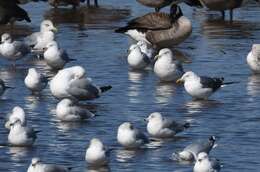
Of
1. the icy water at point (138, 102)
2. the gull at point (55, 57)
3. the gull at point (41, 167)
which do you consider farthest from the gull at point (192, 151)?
the gull at point (55, 57)

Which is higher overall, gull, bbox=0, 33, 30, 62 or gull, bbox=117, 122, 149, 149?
gull, bbox=117, 122, 149, 149

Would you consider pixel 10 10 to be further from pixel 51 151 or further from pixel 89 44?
pixel 51 151

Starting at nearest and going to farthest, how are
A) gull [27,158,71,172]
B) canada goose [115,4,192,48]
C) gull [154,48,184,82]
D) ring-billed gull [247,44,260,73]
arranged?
1. gull [27,158,71,172]
2. gull [154,48,184,82]
3. ring-billed gull [247,44,260,73]
4. canada goose [115,4,192,48]

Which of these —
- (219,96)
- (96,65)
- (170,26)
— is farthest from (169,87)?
(170,26)

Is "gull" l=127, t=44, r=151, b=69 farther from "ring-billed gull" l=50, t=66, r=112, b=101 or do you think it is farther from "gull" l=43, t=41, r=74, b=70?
"ring-billed gull" l=50, t=66, r=112, b=101

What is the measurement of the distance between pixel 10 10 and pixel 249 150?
46.8 feet

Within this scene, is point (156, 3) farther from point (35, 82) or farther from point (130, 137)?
point (130, 137)

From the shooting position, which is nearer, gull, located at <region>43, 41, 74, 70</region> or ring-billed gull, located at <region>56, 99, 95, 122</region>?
ring-billed gull, located at <region>56, 99, 95, 122</region>

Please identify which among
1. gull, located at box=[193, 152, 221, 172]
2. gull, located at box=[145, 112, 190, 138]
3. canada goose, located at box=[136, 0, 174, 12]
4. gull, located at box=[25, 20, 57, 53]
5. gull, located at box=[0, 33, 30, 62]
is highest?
gull, located at box=[193, 152, 221, 172]

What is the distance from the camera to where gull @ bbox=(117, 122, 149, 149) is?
610 inches

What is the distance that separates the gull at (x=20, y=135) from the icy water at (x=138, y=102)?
104mm

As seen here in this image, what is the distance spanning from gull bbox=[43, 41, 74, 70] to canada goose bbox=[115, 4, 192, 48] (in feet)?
11.1

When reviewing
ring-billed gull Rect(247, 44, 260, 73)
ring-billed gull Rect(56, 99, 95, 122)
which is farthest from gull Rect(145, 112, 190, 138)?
ring-billed gull Rect(247, 44, 260, 73)

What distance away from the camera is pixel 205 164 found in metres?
13.7
